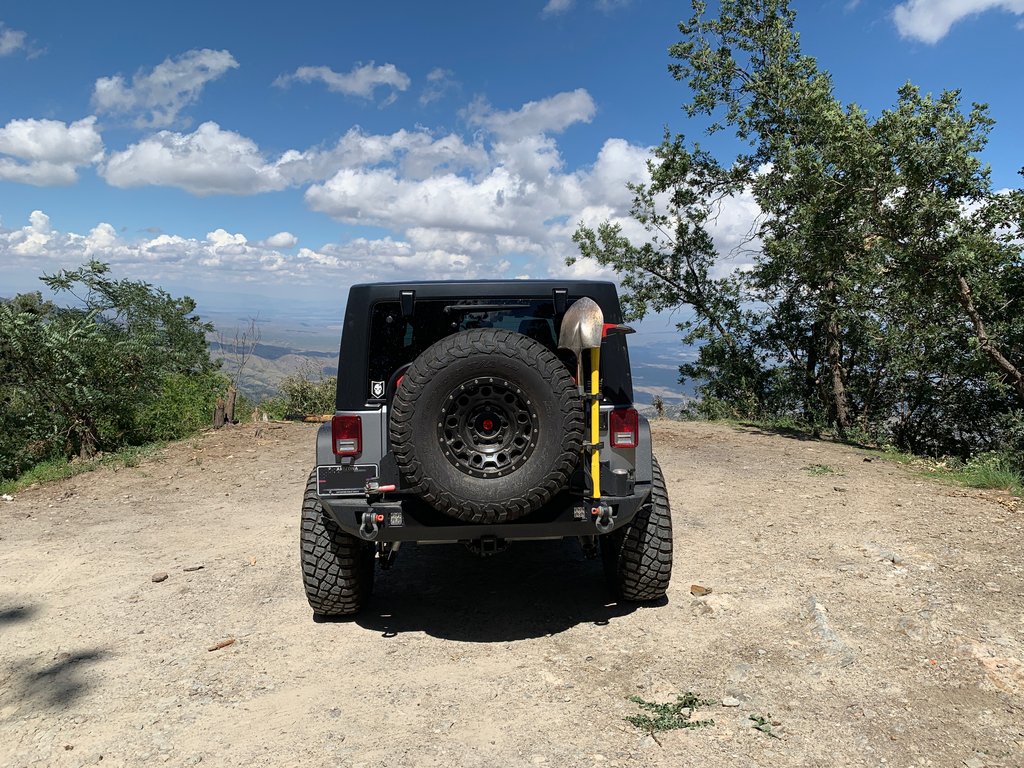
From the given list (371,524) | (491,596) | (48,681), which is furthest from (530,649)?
(48,681)

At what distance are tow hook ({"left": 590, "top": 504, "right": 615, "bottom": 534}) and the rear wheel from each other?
45cm

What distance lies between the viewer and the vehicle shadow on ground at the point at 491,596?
3913 mm

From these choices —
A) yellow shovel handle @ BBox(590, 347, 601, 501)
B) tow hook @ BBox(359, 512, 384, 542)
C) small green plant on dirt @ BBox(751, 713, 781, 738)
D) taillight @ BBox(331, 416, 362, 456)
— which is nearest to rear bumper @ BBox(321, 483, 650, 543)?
tow hook @ BBox(359, 512, 384, 542)

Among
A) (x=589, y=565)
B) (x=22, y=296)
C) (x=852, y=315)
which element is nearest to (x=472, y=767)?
(x=589, y=565)

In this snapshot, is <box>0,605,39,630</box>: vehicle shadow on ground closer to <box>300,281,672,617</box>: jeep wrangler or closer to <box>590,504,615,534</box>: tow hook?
<box>300,281,672,617</box>: jeep wrangler

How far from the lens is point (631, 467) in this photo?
3.50 m

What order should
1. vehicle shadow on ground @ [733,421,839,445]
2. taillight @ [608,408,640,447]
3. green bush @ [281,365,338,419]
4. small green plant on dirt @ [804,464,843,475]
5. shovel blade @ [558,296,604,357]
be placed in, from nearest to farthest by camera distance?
shovel blade @ [558,296,604,357] < taillight @ [608,408,640,447] < small green plant on dirt @ [804,464,843,475] < vehicle shadow on ground @ [733,421,839,445] < green bush @ [281,365,338,419]

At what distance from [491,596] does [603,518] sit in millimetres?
1349

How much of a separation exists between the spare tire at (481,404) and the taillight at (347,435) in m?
0.40

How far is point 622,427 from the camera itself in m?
3.51

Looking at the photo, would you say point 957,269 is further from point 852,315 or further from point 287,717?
point 287,717

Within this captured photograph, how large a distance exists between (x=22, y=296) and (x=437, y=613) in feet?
54.8

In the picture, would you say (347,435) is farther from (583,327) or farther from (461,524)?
(583,327)

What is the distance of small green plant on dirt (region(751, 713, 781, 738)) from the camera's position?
272 centimetres
